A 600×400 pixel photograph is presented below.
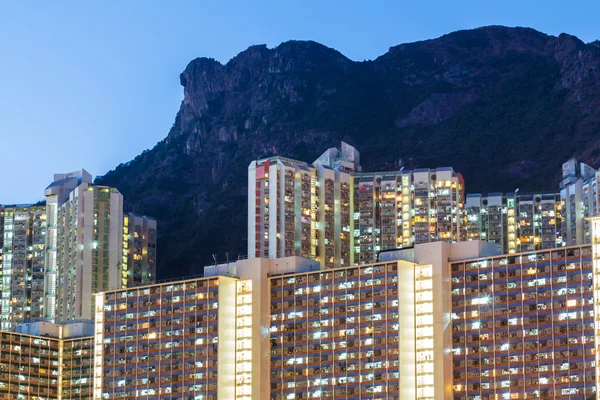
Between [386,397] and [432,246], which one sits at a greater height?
[432,246]

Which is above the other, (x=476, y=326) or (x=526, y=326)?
(x=476, y=326)

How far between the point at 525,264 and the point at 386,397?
1127 inches

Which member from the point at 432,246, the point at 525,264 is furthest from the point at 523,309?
the point at 432,246

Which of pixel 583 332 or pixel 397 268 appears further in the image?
pixel 397 268

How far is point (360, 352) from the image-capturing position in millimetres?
198250

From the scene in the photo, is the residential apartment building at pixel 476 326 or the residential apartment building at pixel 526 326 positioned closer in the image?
the residential apartment building at pixel 526 326

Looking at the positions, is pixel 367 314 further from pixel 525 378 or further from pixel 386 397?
pixel 525 378

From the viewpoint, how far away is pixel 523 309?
18650 cm

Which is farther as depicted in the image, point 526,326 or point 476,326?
point 476,326

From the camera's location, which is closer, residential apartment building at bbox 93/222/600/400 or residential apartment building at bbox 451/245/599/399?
residential apartment building at bbox 451/245/599/399

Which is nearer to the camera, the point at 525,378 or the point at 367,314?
the point at 525,378

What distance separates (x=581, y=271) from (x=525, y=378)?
17.0 m

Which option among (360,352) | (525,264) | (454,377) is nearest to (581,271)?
(525,264)

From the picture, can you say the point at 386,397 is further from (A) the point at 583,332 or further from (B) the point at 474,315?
(A) the point at 583,332
